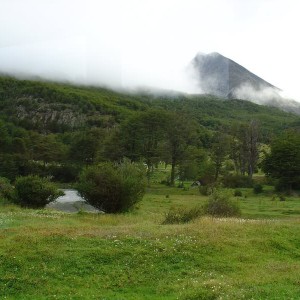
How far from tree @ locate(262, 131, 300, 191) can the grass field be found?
54.7m

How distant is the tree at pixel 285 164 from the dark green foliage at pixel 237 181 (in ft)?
19.2

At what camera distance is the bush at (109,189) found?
46.2m

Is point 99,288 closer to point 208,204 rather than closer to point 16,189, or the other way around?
point 208,204

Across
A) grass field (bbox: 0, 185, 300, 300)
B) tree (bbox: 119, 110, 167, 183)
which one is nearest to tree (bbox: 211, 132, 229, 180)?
tree (bbox: 119, 110, 167, 183)

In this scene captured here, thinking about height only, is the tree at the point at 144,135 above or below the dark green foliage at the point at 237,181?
above

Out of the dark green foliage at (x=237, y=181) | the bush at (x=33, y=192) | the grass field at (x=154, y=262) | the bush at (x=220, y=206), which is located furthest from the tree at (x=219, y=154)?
the grass field at (x=154, y=262)

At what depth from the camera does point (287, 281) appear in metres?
18.4

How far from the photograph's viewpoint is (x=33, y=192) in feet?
164

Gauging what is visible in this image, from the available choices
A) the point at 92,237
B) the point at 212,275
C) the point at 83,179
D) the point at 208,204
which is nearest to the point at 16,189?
the point at 83,179

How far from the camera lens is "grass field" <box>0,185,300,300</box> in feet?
58.0

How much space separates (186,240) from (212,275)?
438cm

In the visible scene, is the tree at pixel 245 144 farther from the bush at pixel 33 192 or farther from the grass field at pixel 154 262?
the grass field at pixel 154 262

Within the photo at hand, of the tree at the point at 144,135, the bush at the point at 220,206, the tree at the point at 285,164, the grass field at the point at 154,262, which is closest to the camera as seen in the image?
the grass field at the point at 154,262

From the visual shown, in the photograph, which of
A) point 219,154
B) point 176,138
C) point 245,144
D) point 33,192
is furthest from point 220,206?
point 245,144
